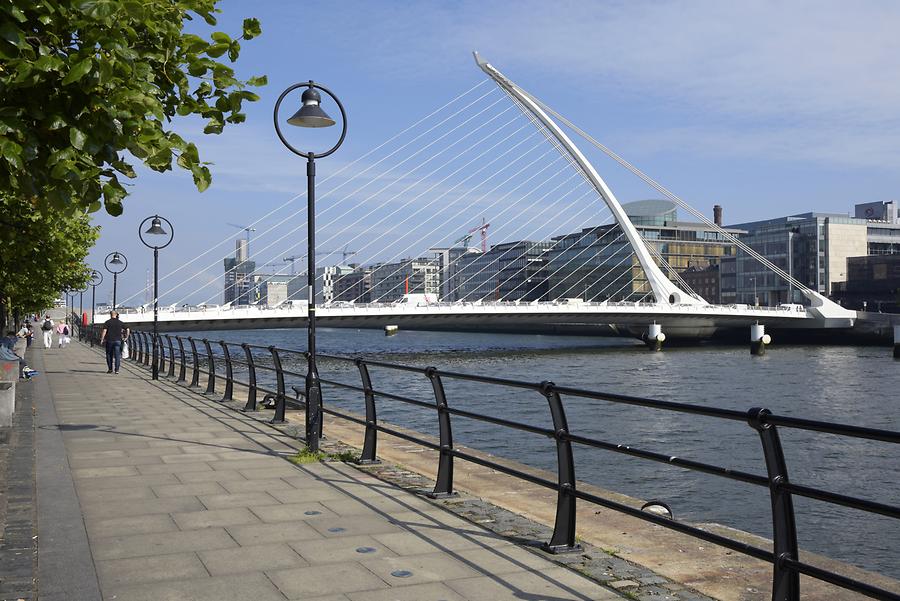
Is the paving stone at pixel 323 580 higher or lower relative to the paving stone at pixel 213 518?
higher

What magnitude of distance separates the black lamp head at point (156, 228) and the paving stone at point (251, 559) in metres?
20.6

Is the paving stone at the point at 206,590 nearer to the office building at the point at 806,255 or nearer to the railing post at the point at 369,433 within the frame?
the railing post at the point at 369,433

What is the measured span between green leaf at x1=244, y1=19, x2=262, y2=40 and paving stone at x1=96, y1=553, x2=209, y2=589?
335cm

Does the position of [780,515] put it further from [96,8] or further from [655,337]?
[655,337]

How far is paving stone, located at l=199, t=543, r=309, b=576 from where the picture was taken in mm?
5391

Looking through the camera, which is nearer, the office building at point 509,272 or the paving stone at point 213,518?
the paving stone at point 213,518

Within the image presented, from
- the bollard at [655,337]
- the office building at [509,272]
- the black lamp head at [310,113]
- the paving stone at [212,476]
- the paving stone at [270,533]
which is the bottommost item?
the bollard at [655,337]

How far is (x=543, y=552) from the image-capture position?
582 centimetres

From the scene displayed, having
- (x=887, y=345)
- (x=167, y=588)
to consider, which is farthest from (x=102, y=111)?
(x=887, y=345)

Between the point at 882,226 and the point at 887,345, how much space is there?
5715cm

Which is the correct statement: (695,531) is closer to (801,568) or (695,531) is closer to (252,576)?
(801,568)

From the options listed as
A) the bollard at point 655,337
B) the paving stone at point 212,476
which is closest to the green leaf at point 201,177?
the paving stone at point 212,476

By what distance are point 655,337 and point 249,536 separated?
67571mm

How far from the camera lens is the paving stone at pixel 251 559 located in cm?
539
